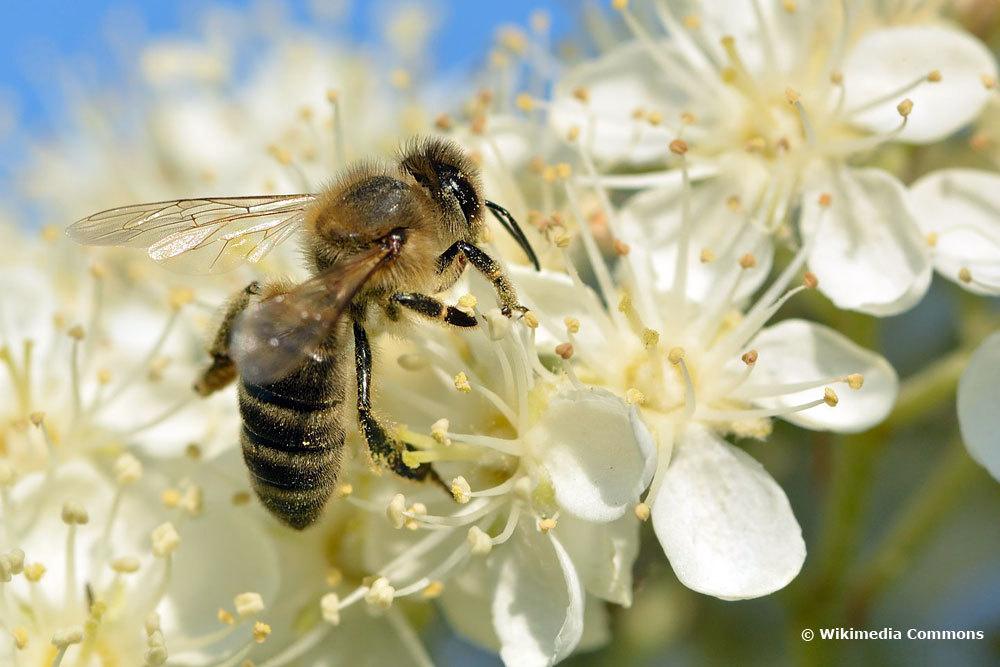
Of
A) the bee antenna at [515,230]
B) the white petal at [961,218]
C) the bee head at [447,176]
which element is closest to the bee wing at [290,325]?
the bee head at [447,176]

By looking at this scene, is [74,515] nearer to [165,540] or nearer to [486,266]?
[165,540]

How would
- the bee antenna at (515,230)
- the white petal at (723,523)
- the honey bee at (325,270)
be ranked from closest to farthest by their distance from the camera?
the honey bee at (325,270)
the white petal at (723,523)
the bee antenna at (515,230)

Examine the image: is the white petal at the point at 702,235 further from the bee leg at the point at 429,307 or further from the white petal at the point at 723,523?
the bee leg at the point at 429,307

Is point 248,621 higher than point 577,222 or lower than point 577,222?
lower

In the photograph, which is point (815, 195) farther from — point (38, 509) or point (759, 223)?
point (38, 509)

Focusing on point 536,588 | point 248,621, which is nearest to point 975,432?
point 536,588
